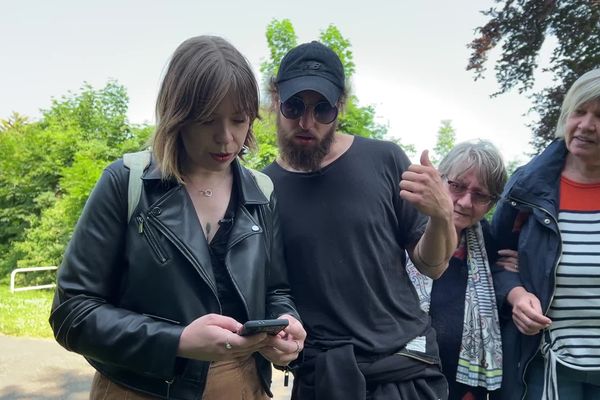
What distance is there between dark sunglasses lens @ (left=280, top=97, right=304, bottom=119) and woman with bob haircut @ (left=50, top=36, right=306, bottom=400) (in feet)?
1.03

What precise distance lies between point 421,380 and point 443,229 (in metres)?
0.59

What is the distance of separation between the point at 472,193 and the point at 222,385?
150cm

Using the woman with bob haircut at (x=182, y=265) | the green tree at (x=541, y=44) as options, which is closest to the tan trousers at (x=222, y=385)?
the woman with bob haircut at (x=182, y=265)

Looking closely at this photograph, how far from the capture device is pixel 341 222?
198 cm

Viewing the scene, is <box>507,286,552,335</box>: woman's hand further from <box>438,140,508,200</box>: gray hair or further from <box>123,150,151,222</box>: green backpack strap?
<box>123,150,151,222</box>: green backpack strap

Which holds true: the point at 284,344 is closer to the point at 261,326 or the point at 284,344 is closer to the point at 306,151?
the point at 261,326

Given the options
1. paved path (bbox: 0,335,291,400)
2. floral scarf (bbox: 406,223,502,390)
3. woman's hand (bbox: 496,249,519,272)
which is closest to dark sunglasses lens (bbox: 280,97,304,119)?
floral scarf (bbox: 406,223,502,390)

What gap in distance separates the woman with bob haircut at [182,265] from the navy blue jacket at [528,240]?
45.3 inches

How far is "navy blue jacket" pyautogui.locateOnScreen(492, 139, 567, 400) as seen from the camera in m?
2.16

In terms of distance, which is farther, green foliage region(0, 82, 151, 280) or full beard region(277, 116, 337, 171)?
green foliage region(0, 82, 151, 280)

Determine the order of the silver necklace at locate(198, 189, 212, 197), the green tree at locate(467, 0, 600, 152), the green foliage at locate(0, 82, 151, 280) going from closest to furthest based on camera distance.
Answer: the silver necklace at locate(198, 189, 212, 197) → the green tree at locate(467, 0, 600, 152) → the green foliage at locate(0, 82, 151, 280)

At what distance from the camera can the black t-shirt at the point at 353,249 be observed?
1.95m

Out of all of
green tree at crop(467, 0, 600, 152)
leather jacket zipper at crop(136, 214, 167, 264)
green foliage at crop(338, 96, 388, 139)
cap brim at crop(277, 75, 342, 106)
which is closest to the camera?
leather jacket zipper at crop(136, 214, 167, 264)

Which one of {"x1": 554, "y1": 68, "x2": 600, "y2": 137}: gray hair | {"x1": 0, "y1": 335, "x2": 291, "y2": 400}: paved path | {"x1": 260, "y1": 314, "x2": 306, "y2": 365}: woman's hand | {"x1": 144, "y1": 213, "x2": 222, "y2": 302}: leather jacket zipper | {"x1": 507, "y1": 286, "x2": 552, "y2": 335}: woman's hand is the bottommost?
{"x1": 0, "y1": 335, "x2": 291, "y2": 400}: paved path
